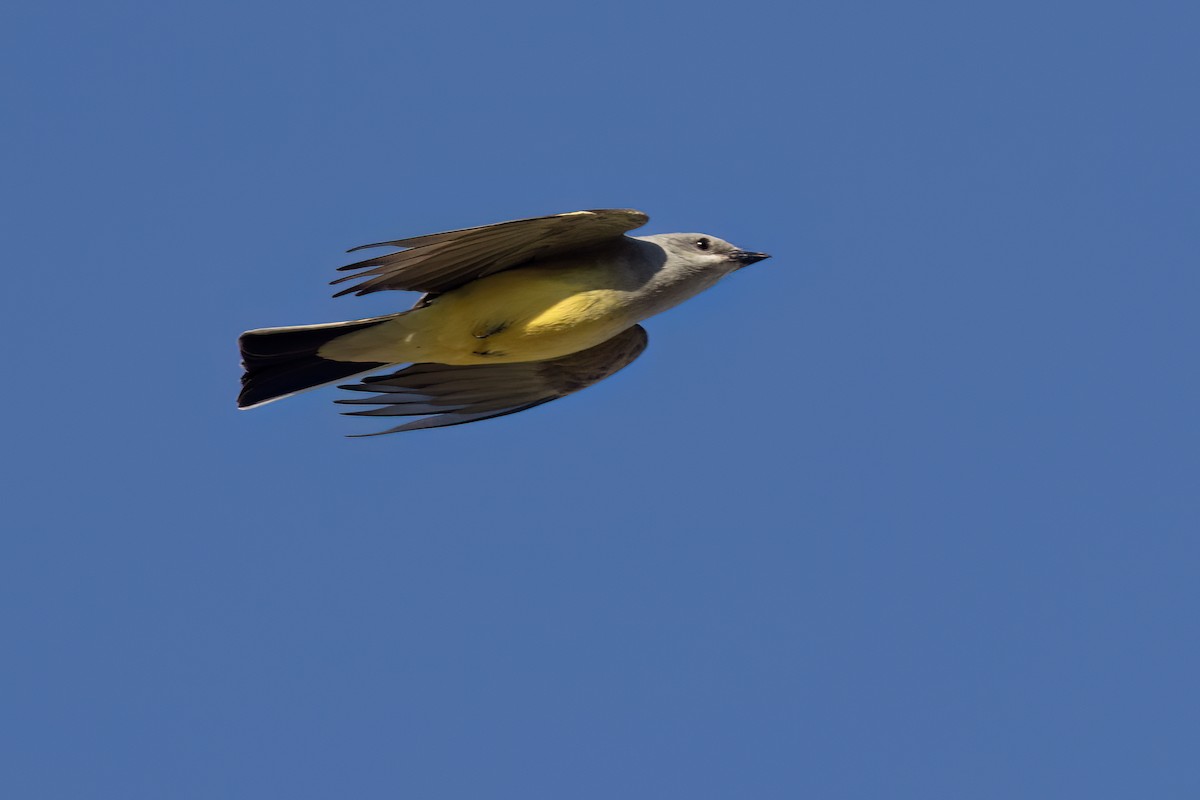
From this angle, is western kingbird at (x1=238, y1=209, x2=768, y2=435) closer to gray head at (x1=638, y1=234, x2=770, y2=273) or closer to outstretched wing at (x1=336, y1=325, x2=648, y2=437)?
gray head at (x1=638, y1=234, x2=770, y2=273)

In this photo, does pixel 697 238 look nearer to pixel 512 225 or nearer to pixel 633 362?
pixel 633 362

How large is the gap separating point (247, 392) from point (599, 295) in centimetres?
244

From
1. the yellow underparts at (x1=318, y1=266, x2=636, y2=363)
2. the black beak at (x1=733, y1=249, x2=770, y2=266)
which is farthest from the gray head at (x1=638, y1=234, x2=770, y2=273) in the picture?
the yellow underparts at (x1=318, y1=266, x2=636, y2=363)

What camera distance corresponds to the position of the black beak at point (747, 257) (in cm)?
1230

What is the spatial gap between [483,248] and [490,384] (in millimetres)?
1698

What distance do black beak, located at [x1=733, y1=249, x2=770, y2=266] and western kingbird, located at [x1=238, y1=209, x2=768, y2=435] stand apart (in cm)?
22

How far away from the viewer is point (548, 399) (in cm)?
1261

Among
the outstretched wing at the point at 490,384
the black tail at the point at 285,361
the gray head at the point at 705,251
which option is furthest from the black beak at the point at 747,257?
the black tail at the point at 285,361

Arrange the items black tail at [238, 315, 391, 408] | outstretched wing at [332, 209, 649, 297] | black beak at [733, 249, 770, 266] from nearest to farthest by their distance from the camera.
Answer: outstretched wing at [332, 209, 649, 297] → black tail at [238, 315, 391, 408] → black beak at [733, 249, 770, 266]

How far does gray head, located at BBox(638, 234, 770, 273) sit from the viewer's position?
1198 cm

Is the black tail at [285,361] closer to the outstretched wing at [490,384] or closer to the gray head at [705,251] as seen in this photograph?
the outstretched wing at [490,384]

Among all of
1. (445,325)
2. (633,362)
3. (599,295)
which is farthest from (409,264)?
(633,362)

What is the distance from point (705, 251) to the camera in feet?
39.8

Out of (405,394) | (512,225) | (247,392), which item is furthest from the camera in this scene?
(405,394)
